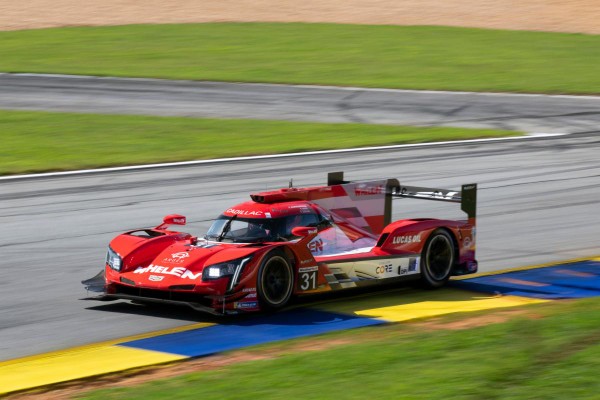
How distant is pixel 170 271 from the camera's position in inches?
459

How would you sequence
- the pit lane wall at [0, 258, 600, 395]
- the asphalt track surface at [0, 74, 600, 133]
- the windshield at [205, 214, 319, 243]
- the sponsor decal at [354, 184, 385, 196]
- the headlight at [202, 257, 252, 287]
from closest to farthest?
the pit lane wall at [0, 258, 600, 395]
the headlight at [202, 257, 252, 287]
the windshield at [205, 214, 319, 243]
the sponsor decal at [354, 184, 385, 196]
the asphalt track surface at [0, 74, 600, 133]

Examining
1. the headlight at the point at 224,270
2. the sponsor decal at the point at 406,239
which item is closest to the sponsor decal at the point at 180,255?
the headlight at the point at 224,270

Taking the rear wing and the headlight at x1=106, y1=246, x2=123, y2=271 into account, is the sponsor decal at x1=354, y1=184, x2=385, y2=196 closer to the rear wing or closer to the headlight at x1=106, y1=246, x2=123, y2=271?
the rear wing

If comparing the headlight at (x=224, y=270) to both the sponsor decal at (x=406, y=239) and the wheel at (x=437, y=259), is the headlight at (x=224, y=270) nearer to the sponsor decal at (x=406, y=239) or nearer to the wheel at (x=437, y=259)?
the sponsor decal at (x=406, y=239)

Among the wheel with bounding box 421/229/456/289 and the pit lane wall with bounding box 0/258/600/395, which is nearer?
the pit lane wall with bounding box 0/258/600/395

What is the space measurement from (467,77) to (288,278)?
27.2 metres

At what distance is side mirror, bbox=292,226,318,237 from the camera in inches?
475

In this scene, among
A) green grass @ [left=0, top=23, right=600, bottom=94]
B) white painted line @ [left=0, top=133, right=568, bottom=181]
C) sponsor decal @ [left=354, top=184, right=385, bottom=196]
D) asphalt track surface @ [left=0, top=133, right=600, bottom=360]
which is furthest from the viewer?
green grass @ [left=0, top=23, right=600, bottom=94]

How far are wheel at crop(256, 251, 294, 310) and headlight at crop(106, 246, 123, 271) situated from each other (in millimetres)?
1593

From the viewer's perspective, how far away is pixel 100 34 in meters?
48.4

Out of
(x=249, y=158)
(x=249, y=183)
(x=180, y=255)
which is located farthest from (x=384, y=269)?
(x=249, y=158)

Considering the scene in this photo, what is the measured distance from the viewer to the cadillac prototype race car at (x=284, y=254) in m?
11.5

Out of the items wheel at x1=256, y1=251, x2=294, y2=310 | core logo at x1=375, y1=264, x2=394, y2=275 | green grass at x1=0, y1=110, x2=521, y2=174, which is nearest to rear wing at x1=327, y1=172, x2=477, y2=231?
core logo at x1=375, y1=264, x2=394, y2=275

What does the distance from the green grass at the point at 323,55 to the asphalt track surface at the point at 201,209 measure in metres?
11.3
